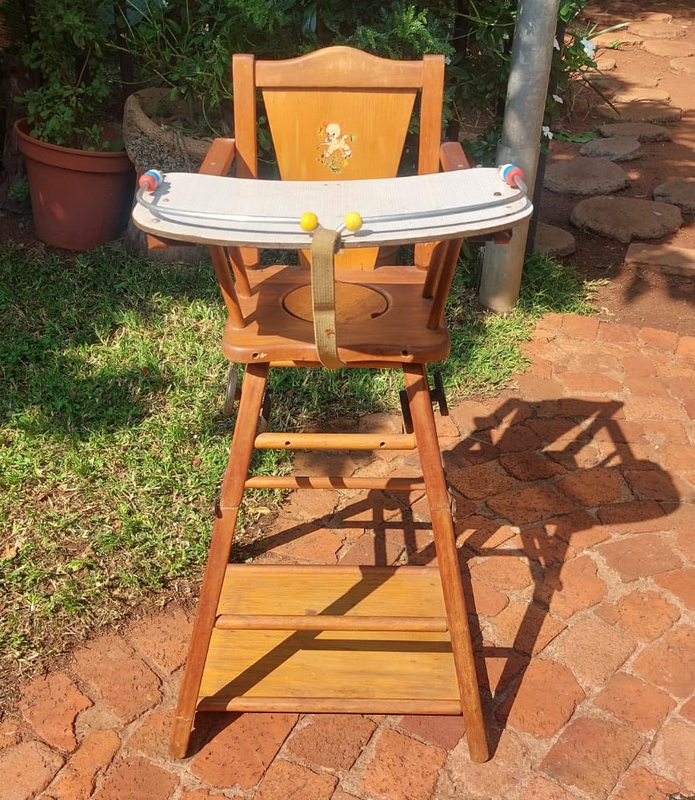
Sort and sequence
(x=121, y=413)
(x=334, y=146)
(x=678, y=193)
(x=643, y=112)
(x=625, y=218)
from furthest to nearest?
(x=643, y=112) < (x=678, y=193) < (x=625, y=218) < (x=121, y=413) < (x=334, y=146)

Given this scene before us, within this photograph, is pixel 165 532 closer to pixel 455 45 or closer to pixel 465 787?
pixel 465 787

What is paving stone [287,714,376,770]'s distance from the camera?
7.36 ft

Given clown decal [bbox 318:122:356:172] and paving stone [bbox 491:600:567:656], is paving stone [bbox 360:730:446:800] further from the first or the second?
clown decal [bbox 318:122:356:172]

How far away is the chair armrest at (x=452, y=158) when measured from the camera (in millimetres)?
2174

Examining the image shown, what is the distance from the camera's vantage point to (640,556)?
291 cm

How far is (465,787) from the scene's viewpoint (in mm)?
2178

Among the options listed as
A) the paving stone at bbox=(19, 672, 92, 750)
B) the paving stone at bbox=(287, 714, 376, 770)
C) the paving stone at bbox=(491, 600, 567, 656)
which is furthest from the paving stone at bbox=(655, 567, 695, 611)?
the paving stone at bbox=(19, 672, 92, 750)

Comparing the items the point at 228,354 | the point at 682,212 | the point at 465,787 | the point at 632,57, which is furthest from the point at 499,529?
the point at 632,57

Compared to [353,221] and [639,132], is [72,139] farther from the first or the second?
[639,132]

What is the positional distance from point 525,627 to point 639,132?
4.96m

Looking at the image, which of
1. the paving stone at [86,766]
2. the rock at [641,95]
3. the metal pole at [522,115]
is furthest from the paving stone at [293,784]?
the rock at [641,95]

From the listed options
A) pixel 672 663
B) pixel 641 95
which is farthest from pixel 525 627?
pixel 641 95

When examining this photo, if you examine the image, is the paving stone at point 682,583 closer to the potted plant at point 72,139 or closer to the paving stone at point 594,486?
the paving stone at point 594,486

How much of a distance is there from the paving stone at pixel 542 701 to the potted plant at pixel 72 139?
10.5 feet
